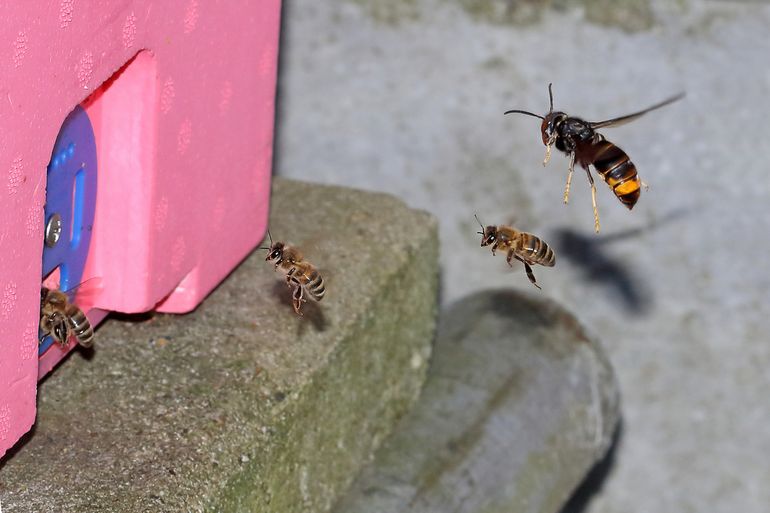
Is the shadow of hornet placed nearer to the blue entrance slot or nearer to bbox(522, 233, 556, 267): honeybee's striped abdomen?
bbox(522, 233, 556, 267): honeybee's striped abdomen

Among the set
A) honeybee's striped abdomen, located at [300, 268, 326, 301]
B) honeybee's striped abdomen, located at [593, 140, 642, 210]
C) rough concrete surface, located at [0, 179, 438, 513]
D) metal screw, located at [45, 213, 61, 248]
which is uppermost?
metal screw, located at [45, 213, 61, 248]

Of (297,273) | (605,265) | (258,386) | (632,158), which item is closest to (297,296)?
(297,273)

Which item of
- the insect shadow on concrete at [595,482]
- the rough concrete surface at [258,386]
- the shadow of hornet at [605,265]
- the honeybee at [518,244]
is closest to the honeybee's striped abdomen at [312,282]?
the rough concrete surface at [258,386]

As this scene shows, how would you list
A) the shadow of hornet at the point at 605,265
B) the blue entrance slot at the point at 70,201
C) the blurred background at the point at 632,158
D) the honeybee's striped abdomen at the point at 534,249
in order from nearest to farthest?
the blue entrance slot at the point at 70,201
the honeybee's striped abdomen at the point at 534,249
the blurred background at the point at 632,158
the shadow of hornet at the point at 605,265

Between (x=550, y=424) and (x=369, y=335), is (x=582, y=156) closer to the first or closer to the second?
(x=369, y=335)

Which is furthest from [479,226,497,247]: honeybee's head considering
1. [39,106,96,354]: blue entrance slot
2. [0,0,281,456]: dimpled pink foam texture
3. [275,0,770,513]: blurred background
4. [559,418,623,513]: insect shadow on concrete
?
[559,418,623,513]: insect shadow on concrete

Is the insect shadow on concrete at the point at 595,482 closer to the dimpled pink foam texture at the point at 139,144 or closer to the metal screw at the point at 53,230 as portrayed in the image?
the dimpled pink foam texture at the point at 139,144
